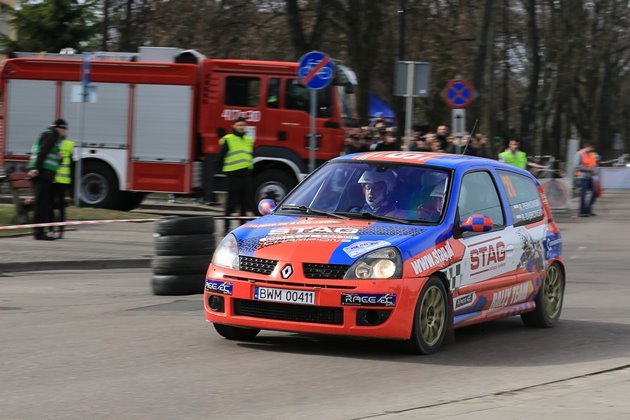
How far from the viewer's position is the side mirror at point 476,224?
9.03 m

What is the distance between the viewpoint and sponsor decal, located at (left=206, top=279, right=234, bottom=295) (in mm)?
8594

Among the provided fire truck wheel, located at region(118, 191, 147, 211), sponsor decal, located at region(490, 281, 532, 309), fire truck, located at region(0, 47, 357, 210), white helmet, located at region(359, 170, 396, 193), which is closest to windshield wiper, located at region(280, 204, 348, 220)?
white helmet, located at region(359, 170, 396, 193)

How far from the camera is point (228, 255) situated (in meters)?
8.69

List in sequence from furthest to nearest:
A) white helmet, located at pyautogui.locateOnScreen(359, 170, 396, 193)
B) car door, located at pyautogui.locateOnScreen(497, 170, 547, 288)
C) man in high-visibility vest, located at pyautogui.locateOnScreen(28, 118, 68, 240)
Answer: man in high-visibility vest, located at pyautogui.locateOnScreen(28, 118, 68, 240) < car door, located at pyautogui.locateOnScreen(497, 170, 547, 288) < white helmet, located at pyautogui.locateOnScreen(359, 170, 396, 193)

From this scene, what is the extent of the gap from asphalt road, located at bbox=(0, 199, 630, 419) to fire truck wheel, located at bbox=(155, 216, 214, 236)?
2.23 feet

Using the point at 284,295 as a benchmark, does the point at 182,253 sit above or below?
below

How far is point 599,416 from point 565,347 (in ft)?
9.29

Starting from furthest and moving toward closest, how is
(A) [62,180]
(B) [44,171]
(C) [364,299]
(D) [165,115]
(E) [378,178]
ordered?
(D) [165,115], (A) [62,180], (B) [44,171], (E) [378,178], (C) [364,299]

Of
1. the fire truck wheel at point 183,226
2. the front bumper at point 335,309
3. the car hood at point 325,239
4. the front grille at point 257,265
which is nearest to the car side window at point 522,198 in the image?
the car hood at point 325,239

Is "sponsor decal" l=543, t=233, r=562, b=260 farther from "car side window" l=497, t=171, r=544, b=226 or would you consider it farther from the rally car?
"car side window" l=497, t=171, r=544, b=226

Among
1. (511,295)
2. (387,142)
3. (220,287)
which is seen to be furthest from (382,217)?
(387,142)

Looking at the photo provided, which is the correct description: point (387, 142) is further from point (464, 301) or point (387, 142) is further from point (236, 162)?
point (464, 301)

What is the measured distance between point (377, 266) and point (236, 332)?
4.50ft

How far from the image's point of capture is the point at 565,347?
31.0 ft
